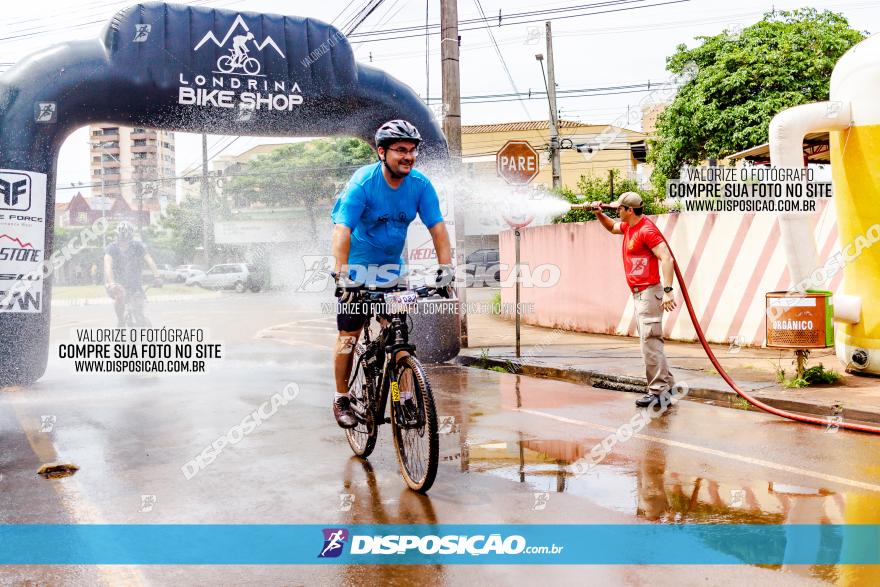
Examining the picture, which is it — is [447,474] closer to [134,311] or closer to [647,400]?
[647,400]

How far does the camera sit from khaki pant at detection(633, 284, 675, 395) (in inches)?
310

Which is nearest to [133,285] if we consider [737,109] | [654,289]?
[654,289]

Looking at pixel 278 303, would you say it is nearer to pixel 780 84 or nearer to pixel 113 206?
pixel 780 84

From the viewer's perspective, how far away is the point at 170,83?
9547 millimetres

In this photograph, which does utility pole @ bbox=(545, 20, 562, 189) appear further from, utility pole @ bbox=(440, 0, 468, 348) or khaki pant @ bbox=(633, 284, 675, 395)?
khaki pant @ bbox=(633, 284, 675, 395)

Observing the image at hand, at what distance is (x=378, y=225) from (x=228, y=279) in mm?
33031

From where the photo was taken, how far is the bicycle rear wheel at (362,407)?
5.68 metres

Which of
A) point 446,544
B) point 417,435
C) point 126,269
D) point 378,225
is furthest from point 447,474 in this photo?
point 126,269

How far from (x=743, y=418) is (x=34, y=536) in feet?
18.9

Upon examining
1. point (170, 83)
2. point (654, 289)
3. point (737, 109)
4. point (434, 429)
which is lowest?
point (434, 429)

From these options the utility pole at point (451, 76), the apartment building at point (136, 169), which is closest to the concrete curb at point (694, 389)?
the utility pole at point (451, 76)

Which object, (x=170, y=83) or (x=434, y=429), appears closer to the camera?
(x=434, y=429)

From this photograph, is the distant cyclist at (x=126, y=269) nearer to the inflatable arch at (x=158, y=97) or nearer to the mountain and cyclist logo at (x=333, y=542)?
the inflatable arch at (x=158, y=97)

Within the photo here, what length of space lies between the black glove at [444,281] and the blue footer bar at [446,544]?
1474 mm
